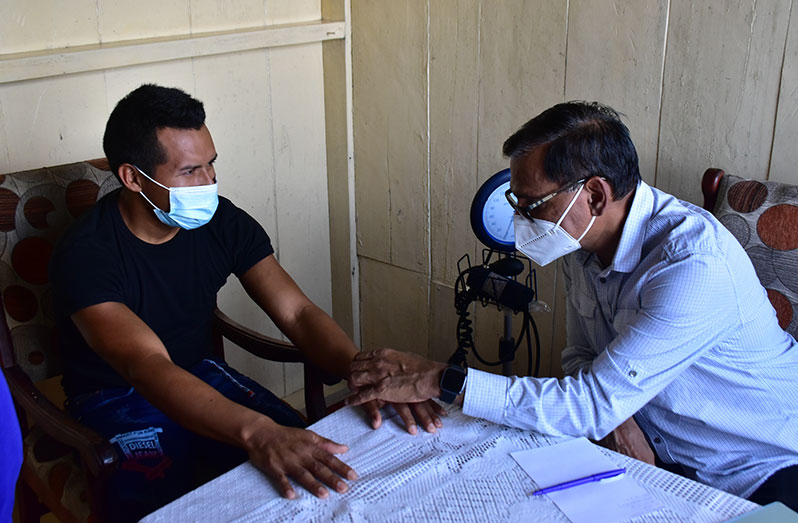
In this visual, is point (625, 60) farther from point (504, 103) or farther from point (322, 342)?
point (322, 342)

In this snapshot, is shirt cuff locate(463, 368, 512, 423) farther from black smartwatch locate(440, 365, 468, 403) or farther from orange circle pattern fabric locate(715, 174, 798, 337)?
orange circle pattern fabric locate(715, 174, 798, 337)

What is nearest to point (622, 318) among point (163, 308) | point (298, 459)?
point (298, 459)

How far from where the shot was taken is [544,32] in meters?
2.40

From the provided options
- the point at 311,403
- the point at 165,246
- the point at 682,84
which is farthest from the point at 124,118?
the point at 682,84

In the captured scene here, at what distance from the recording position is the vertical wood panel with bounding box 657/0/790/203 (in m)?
1.99

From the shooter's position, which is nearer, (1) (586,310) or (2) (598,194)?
(2) (598,194)

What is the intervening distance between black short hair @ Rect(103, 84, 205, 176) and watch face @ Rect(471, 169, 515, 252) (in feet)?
2.38

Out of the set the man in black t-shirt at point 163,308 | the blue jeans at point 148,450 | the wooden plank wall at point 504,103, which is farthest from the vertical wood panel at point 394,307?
the blue jeans at point 148,450

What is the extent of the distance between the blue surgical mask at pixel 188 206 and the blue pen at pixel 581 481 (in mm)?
1106

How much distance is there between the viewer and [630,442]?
1.62 m

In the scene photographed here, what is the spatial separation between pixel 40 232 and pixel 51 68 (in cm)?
48

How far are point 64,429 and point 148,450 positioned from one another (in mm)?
216

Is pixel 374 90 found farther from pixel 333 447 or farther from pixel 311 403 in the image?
pixel 333 447

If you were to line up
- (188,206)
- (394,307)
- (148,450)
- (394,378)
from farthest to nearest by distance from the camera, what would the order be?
(394,307)
(188,206)
(148,450)
(394,378)
